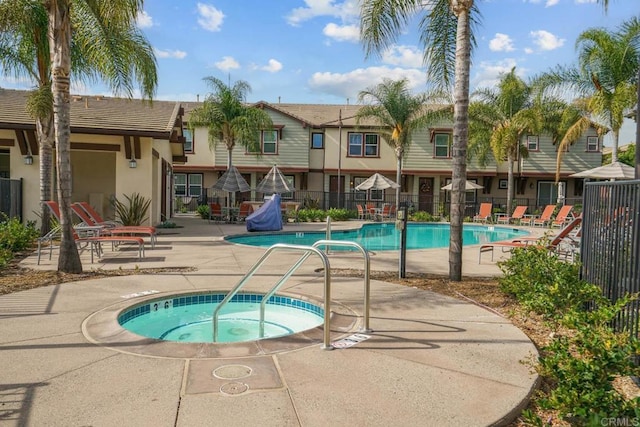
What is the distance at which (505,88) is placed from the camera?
26188 millimetres

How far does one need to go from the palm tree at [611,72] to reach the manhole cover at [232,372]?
20.3m

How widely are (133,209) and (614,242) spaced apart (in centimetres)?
1490

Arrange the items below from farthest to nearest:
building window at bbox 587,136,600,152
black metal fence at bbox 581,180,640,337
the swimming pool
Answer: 1. building window at bbox 587,136,600,152
2. the swimming pool
3. black metal fence at bbox 581,180,640,337

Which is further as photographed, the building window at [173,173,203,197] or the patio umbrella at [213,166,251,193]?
the building window at [173,173,203,197]

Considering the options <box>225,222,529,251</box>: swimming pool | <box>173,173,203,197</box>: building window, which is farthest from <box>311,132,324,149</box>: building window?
<box>225,222,529,251</box>: swimming pool

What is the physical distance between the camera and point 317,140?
105 feet

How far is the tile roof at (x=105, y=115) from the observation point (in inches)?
623

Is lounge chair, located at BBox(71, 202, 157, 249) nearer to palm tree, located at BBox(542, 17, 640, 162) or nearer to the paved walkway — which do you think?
the paved walkway

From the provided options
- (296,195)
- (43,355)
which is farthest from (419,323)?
(296,195)

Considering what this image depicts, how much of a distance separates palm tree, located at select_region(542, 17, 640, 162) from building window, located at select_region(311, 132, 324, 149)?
1582cm

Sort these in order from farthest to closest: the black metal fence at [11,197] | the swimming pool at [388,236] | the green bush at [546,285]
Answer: the swimming pool at [388,236] → the black metal fence at [11,197] → the green bush at [546,285]

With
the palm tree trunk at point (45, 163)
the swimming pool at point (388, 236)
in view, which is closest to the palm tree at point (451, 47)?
the swimming pool at point (388, 236)

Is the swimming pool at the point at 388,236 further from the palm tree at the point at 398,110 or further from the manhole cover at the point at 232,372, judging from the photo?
the manhole cover at the point at 232,372

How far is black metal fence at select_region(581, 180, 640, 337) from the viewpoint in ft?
14.5
